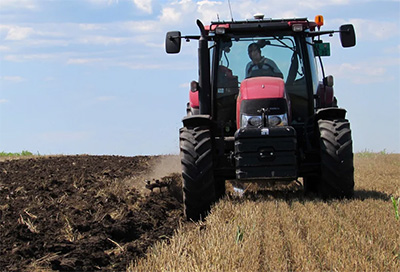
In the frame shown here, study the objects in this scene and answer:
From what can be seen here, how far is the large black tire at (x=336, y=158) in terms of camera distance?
26.4 ft

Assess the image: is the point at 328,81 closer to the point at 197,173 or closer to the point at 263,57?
the point at 263,57

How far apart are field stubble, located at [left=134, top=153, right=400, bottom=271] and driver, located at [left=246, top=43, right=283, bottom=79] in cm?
182

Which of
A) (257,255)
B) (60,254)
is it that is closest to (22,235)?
(60,254)

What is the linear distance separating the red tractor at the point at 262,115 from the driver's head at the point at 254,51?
14mm

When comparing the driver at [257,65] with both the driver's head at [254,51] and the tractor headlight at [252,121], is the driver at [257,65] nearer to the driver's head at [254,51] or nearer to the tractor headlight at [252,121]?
the driver's head at [254,51]

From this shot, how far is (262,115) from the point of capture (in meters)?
8.20

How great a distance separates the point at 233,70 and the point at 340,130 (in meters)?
1.74

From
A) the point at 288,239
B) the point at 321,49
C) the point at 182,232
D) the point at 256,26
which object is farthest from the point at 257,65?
the point at 288,239

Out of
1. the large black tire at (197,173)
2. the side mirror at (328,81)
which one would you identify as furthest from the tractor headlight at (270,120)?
the side mirror at (328,81)

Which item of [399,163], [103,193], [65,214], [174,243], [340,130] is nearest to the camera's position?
[174,243]

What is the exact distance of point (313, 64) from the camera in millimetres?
→ 9062

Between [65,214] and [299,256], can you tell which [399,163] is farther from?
[299,256]

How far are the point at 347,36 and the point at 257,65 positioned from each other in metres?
1.27

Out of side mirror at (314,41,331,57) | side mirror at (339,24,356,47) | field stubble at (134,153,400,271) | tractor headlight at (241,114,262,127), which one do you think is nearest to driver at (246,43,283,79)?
side mirror at (314,41,331,57)
